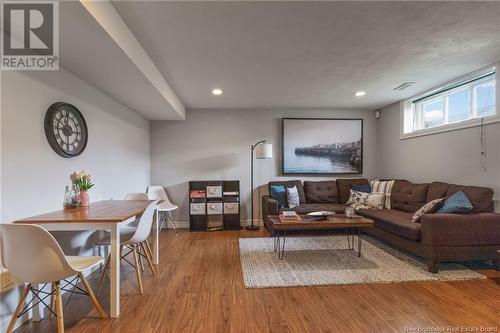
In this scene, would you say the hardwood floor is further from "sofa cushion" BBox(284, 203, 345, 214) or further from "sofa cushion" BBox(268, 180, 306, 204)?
"sofa cushion" BBox(268, 180, 306, 204)

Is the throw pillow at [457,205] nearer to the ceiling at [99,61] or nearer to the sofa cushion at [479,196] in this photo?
the sofa cushion at [479,196]

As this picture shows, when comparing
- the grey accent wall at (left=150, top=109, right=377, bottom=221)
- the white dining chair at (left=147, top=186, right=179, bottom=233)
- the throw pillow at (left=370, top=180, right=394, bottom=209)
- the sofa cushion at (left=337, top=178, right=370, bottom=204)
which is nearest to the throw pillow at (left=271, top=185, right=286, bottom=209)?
the grey accent wall at (left=150, top=109, right=377, bottom=221)

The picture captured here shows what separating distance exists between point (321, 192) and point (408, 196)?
1443 millimetres

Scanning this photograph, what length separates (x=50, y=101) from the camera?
2.30 meters

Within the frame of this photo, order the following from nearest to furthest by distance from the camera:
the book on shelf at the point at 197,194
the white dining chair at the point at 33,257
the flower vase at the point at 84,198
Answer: the white dining chair at the point at 33,257 → the flower vase at the point at 84,198 → the book on shelf at the point at 197,194

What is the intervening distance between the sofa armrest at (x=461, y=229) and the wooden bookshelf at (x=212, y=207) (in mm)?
2975

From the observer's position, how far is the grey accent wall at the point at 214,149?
5090 millimetres

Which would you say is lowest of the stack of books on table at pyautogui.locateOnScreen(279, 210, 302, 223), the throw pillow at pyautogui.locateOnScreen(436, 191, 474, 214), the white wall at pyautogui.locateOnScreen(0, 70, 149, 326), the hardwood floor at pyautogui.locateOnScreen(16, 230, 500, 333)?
the hardwood floor at pyautogui.locateOnScreen(16, 230, 500, 333)

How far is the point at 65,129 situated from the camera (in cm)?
249

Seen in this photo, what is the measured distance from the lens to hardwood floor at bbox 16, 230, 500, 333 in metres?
1.89

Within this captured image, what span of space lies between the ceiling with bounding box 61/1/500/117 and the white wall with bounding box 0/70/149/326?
10.4 inches

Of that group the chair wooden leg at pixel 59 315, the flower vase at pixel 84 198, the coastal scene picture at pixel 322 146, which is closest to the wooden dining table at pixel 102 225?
the chair wooden leg at pixel 59 315

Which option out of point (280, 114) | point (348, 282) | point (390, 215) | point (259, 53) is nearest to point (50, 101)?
point (259, 53)

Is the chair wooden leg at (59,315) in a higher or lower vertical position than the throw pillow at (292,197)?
lower
